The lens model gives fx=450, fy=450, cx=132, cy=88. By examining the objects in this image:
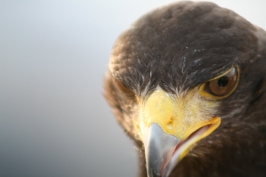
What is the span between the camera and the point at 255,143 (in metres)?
1.51

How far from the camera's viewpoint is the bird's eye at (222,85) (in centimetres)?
134

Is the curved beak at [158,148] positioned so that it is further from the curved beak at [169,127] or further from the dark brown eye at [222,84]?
the dark brown eye at [222,84]

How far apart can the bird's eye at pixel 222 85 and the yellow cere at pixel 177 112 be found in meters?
0.03

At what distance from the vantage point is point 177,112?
4.26 ft

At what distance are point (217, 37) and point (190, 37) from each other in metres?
0.08

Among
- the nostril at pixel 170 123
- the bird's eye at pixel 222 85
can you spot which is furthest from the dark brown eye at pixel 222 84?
the nostril at pixel 170 123

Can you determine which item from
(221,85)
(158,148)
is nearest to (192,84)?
(221,85)

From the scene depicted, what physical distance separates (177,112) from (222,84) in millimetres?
170

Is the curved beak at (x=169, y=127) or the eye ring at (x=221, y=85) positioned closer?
the curved beak at (x=169, y=127)

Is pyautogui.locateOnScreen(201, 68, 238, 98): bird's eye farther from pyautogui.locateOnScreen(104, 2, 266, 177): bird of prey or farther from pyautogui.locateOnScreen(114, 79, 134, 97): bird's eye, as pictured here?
pyautogui.locateOnScreen(114, 79, 134, 97): bird's eye

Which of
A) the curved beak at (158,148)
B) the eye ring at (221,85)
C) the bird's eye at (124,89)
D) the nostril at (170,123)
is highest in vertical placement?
the bird's eye at (124,89)

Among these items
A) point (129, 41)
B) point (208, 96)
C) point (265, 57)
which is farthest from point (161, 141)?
point (265, 57)

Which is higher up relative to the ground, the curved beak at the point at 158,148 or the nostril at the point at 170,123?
the nostril at the point at 170,123

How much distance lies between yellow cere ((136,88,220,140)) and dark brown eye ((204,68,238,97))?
3 cm
